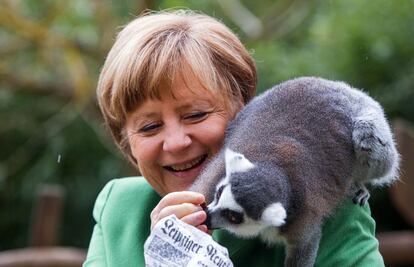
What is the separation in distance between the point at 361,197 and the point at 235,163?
27.8 inches

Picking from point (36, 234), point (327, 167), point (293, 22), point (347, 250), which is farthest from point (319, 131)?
point (293, 22)

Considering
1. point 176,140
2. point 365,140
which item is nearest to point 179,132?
point 176,140

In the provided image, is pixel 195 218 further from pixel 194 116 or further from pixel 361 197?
pixel 361 197

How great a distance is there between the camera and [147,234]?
8.75 feet

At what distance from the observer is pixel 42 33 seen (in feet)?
18.7

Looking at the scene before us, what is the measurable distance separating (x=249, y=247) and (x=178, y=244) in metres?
0.43

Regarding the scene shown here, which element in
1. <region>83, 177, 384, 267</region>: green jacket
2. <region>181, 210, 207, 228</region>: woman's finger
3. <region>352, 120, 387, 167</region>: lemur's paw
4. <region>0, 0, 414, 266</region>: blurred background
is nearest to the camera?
<region>181, 210, 207, 228</region>: woman's finger

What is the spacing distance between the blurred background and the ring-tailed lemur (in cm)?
248

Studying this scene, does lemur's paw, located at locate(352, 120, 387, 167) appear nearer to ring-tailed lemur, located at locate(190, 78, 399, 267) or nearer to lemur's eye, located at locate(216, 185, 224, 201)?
ring-tailed lemur, located at locate(190, 78, 399, 267)

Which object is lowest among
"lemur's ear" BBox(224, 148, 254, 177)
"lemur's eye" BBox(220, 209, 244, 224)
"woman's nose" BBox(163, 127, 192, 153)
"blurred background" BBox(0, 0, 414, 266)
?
"blurred background" BBox(0, 0, 414, 266)

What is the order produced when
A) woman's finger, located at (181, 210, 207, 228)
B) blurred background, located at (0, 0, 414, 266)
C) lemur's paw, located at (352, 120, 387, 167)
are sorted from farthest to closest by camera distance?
blurred background, located at (0, 0, 414, 266) < lemur's paw, located at (352, 120, 387, 167) < woman's finger, located at (181, 210, 207, 228)

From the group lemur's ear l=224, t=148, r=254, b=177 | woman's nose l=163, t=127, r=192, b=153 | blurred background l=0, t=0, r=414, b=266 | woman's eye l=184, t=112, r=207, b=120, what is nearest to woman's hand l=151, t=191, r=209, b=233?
A: lemur's ear l=224, t=148, r=254, b=177

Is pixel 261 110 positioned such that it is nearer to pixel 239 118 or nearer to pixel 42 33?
pixel 239 118

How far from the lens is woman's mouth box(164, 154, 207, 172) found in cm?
249
